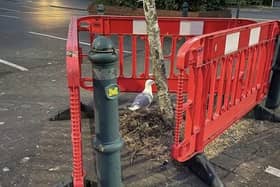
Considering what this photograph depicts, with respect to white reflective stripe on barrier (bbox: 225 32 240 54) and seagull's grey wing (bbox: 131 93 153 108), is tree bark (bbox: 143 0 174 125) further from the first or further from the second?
white reflective stripe on barrier (bbox: 225 32 240 54)

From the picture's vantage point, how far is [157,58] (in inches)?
155

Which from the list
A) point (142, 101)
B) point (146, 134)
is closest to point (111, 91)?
point (146, 134)

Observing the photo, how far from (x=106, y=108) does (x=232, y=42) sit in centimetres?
159

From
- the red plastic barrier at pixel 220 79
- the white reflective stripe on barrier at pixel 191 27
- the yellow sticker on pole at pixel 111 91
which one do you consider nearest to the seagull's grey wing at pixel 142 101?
the red plastic barrier at pixel 220 79

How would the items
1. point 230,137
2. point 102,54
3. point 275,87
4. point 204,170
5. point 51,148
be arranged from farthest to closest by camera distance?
point 275,87, point 230,137, point 51,148, point 204,170, point 102,54

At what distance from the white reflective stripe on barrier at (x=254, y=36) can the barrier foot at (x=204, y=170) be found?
4.56 ft

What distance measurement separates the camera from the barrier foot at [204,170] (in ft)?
10.1

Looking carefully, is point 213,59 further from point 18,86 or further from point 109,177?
point 18,86

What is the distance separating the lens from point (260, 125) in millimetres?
4492

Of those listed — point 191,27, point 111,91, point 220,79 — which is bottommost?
point 220,79

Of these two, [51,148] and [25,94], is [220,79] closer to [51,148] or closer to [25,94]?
[51,148]

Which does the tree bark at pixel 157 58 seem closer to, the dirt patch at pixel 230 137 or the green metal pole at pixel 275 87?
the dirt patch at pixel 230 137

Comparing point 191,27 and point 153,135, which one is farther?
point 191,27

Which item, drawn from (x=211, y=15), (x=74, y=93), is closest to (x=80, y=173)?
(x=74, y=93)
